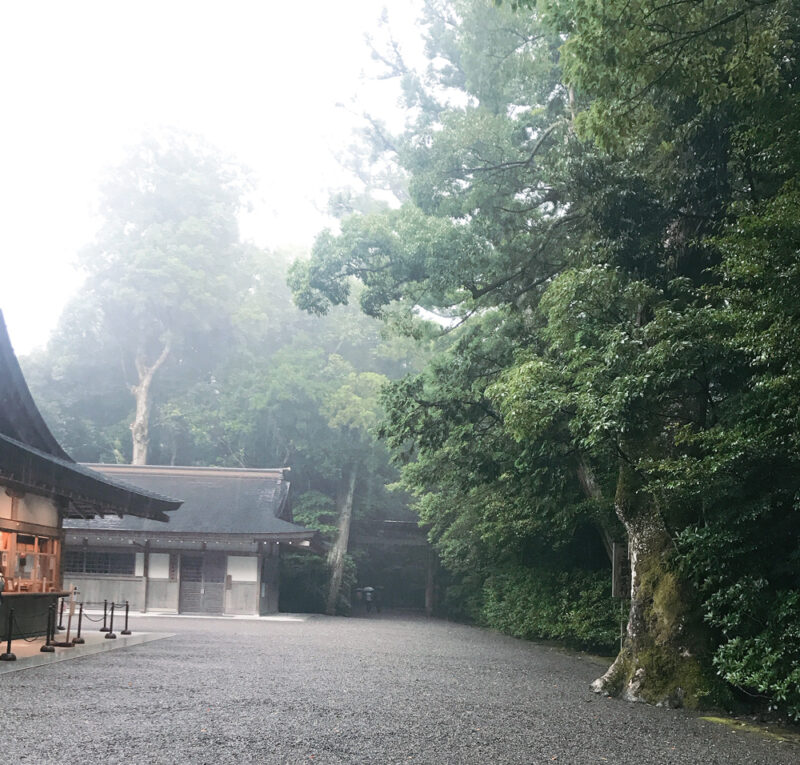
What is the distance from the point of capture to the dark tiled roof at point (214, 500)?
83.8 ft

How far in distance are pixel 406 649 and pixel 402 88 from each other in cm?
1414

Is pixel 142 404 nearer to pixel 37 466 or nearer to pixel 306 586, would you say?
pixel 306 586

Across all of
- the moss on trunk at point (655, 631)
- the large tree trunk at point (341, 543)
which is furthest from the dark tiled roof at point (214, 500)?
the moss on trunk at point (655, 631)

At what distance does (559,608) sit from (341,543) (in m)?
16.5

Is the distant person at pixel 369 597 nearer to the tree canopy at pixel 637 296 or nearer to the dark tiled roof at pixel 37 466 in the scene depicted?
the tree canopy at pixel 637 296

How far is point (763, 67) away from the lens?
8.12 metres

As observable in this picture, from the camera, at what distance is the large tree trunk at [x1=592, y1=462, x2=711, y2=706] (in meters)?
9.05

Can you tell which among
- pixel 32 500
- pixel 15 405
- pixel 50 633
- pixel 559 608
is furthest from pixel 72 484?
pixel 559 608

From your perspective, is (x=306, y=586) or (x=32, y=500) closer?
(x=32, y=500)

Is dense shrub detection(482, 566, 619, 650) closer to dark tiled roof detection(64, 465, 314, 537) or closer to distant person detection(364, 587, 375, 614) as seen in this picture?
dark tiled roof detection(64, 465, 314, 537)

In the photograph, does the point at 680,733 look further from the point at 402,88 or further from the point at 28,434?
the point at 402,88

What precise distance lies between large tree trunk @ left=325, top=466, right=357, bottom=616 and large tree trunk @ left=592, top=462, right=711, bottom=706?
22238 mm

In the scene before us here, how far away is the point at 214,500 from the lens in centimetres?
2866

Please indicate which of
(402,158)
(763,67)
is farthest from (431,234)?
(763,67)
